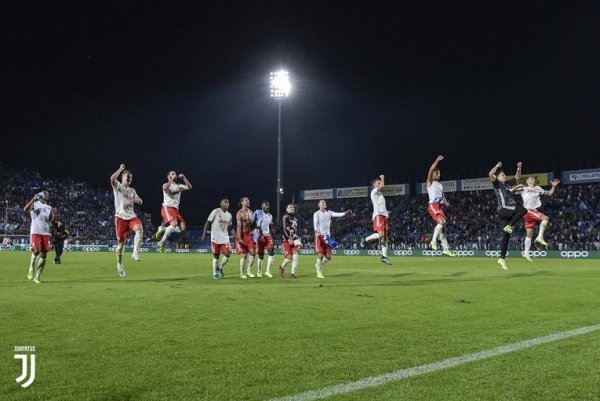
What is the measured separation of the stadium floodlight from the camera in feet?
150

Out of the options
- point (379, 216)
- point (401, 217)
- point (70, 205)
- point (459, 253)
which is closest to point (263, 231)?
point (379, 216)

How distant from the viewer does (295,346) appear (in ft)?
17.0

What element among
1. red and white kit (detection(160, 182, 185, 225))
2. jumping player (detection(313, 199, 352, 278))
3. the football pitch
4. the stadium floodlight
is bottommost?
the football pitch

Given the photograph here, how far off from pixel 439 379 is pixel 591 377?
3.68 feet

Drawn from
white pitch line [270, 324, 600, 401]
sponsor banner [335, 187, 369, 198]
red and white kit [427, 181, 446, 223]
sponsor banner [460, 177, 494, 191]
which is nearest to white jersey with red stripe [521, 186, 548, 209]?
red and white kit [427, 181, 446, 223]

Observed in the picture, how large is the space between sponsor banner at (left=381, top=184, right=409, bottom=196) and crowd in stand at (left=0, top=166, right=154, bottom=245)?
3052 cm

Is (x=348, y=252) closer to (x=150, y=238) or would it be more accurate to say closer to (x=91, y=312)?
(x=150, y=238)

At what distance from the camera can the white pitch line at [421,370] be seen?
358 centimetres

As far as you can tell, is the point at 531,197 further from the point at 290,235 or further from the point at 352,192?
the point at 352,192

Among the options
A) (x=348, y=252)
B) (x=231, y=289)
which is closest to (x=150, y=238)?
(x=348, y=252)

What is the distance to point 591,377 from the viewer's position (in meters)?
3.93

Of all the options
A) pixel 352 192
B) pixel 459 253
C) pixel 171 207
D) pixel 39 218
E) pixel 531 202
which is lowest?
pixel 459 253

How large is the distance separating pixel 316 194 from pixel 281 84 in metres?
32.5

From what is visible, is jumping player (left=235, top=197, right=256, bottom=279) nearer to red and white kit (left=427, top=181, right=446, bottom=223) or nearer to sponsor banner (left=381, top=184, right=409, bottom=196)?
red and white kit (left=427, top=181, right=446, bottom=223)
